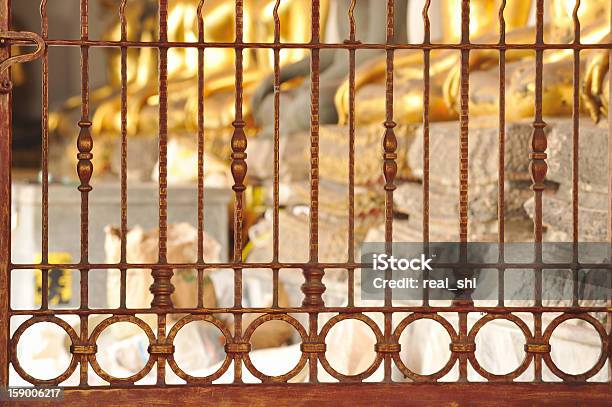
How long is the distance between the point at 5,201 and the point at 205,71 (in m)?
3.47

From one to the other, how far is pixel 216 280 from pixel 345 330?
3.47ft

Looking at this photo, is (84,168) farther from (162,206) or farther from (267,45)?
(267,45)

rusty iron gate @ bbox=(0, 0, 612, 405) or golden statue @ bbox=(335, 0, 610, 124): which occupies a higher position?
golden statue @ bbox=(335, 0, 610, 124)

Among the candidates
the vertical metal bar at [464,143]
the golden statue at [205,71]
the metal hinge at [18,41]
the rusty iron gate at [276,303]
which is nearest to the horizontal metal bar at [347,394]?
the rusty iron gate at [276,303]

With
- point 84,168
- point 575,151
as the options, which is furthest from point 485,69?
point 84,168

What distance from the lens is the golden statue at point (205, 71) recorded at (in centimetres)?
520

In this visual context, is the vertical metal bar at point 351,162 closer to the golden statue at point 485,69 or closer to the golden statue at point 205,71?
the golden statue at point 485,69

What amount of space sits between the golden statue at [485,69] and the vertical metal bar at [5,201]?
1.21 metres

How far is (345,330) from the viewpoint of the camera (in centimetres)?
242

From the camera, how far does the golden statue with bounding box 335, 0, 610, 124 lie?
107 inches

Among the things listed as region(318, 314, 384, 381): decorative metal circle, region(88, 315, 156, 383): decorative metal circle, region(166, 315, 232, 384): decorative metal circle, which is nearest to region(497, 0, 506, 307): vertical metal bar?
region(318, 314, 384, 381): decorative metal circle

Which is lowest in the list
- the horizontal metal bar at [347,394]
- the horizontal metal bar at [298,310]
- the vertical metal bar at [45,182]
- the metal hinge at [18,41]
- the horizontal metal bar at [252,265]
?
the horizontal metal bar at [347,394]

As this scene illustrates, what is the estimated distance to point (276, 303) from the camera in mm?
1891

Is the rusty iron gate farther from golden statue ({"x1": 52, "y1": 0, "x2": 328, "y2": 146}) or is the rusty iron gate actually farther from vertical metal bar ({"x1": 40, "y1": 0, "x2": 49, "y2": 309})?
golden statue ({"x1": 52, "y1": 0, "x2": 328, "y2": 146})
